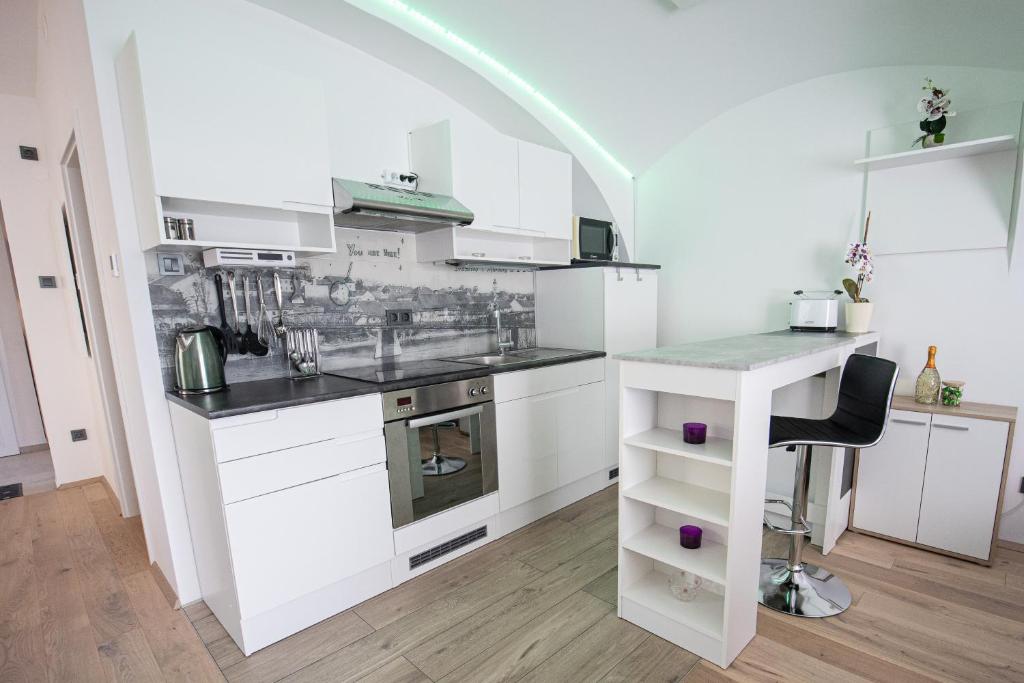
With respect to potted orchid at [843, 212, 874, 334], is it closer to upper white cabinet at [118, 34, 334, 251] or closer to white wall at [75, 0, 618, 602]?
white wall at [75, 0, 618, 602]

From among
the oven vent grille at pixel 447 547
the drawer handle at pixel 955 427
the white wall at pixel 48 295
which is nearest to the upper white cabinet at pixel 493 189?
the oven vent grille at pixel 447 547

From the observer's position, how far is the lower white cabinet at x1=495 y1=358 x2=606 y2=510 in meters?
2.52

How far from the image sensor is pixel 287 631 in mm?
1841

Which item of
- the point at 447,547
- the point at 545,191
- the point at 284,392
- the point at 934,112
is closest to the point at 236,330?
the point at 284,392

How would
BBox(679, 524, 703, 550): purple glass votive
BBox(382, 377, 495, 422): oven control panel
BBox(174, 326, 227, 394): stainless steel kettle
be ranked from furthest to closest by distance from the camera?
Result: BBox(382, 377, 495, 422): oven control panel < BBox(174, 326, 227, 394): stainless steel kettle < BBox(679, 524, 703, 550): purple glass votive

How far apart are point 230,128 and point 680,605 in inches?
101

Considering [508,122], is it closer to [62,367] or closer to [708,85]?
[708,85]

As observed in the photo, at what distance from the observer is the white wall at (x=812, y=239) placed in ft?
7.64

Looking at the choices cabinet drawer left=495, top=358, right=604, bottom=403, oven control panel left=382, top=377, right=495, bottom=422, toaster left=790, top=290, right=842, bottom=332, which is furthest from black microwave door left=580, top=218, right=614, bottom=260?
oven control panel left=382, top=377, right=495, bottom=422

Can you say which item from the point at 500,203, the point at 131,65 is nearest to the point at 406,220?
the point at 500,203

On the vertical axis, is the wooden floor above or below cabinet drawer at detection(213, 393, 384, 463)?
below

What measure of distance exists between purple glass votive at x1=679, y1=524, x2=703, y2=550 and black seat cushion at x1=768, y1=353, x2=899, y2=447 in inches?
17.3

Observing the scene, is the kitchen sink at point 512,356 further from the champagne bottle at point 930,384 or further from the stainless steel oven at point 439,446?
the champagne bottle at point 930,384

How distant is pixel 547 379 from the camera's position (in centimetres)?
271
